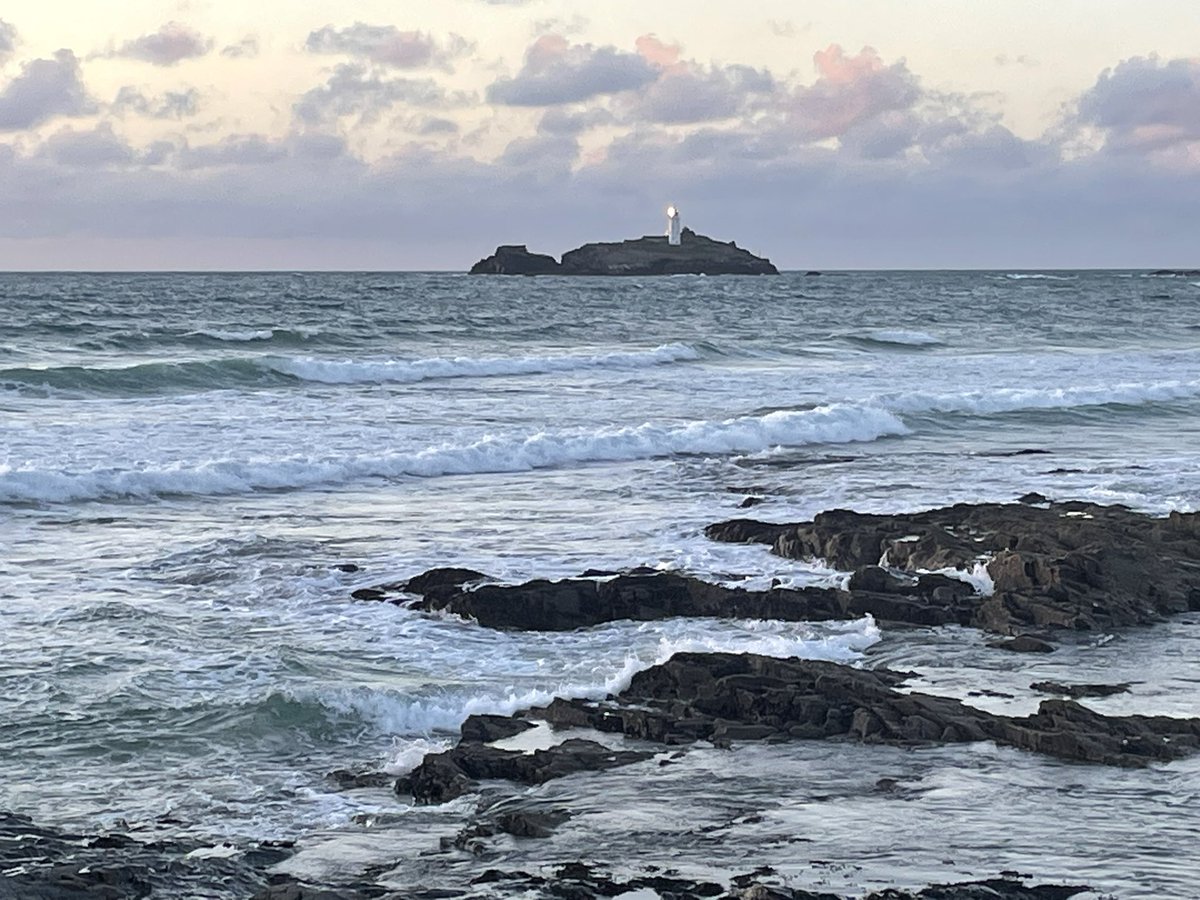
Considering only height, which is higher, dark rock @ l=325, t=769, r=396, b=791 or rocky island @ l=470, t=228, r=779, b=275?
rocky island @ l=470, t=228, r=779, b=275

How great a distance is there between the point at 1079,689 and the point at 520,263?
149378 mm

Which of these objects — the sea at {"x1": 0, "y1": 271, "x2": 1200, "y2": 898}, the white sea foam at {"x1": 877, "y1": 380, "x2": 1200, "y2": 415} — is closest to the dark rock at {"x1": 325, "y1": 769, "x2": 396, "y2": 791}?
the sea at {"x1": 0, "y1": 271, "x2": 1200, "y2": 898}

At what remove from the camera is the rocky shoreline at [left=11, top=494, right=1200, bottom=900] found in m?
6.84

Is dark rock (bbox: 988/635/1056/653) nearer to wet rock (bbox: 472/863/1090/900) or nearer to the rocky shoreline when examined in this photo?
the rocky shoreline

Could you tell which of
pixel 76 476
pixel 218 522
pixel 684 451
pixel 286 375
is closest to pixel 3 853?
pixel 218 522

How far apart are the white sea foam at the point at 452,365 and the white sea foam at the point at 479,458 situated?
11149 millimetres

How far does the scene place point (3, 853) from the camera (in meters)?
6.97

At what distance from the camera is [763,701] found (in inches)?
364

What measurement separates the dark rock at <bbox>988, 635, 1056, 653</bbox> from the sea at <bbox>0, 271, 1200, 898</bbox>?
127 mm

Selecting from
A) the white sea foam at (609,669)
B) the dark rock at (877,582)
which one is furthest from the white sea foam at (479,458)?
the dark rock at (877,582)

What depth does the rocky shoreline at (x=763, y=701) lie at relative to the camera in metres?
6.84

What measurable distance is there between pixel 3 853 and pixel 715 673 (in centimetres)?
433

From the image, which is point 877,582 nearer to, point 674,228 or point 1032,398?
point 1032,398

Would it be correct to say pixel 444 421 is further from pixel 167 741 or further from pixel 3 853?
pixel 3 853
